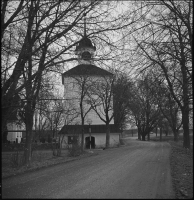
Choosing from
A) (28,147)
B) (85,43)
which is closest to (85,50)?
(85,43)

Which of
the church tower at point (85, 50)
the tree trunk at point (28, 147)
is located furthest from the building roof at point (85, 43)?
the tree trunk at point (28, 147)

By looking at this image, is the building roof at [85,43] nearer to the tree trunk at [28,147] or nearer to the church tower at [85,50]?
the church tower at [85,50]

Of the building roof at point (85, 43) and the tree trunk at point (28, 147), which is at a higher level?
the building roof at point (85, 43)

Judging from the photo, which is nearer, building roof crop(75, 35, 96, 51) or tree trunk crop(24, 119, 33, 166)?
building roof crop(75, 35, 96, 51)

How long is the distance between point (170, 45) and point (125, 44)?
232 centimetres

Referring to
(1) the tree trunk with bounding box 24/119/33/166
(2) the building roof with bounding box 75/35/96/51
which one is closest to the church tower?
(2) the building roof with bounding box 75/35/96/51

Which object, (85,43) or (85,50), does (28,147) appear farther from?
(85,43)

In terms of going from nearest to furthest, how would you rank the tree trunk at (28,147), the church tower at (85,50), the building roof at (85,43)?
the building roof at (85,43)
the church tower at (85,50)
the tree trunk at (28,147)

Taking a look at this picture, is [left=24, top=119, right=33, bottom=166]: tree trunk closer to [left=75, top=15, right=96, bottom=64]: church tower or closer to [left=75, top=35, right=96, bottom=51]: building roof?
[left=75, top=15, right=96, bottom=64]: church tower

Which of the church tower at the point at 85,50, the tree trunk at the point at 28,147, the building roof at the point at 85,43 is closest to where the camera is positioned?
the building roof at the point at 85,43

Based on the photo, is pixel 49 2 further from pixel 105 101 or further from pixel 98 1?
pixel 105 101

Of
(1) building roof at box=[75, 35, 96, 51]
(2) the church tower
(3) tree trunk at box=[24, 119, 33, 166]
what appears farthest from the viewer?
(3) tree trunk at box=[24, 119, 33, 166]

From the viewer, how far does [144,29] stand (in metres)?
11.1

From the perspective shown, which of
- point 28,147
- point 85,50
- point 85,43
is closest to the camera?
point 85,43
